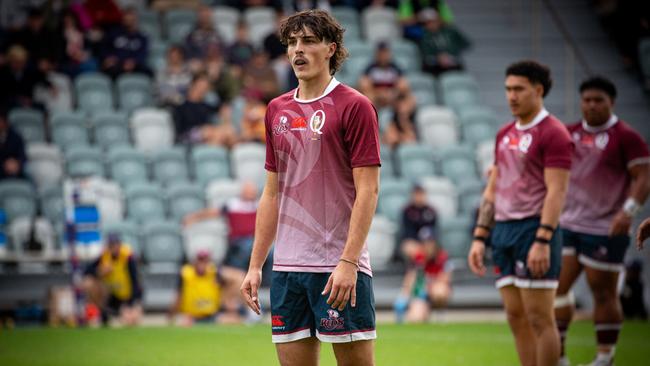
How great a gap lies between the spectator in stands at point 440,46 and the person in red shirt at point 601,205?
1015cm

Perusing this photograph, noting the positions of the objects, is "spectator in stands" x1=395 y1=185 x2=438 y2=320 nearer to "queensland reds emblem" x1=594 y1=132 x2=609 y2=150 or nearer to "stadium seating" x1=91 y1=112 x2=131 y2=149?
"stadium seating" x1=91 y1=112 x2=131 y2=149

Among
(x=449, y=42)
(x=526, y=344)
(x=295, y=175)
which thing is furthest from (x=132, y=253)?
(x=295, y=175)

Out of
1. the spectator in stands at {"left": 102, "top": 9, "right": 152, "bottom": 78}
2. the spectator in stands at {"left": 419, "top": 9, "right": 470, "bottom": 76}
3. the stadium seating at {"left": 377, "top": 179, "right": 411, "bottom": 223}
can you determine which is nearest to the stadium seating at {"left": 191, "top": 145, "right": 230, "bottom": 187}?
the spectator in stands at {"left": 102, "top": 9, "right": 152, "bottom": 78}

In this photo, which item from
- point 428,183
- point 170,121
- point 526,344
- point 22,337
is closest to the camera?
point 526,344

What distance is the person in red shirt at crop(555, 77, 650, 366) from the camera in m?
8.12

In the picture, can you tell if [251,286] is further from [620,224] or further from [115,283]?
[115,283]

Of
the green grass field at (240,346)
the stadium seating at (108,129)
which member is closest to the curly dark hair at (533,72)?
the green grass field at (240,346)

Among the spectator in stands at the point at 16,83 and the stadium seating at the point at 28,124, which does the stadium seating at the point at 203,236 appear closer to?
the stadium seating at the point at 28,124

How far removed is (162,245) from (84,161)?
6.52ft

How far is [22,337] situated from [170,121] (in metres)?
5.75

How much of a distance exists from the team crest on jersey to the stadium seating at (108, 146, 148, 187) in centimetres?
1045

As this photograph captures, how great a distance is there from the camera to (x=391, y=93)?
17.2 m

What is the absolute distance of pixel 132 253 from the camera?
14.5 m

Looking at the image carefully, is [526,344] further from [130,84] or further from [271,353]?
[130,84]
